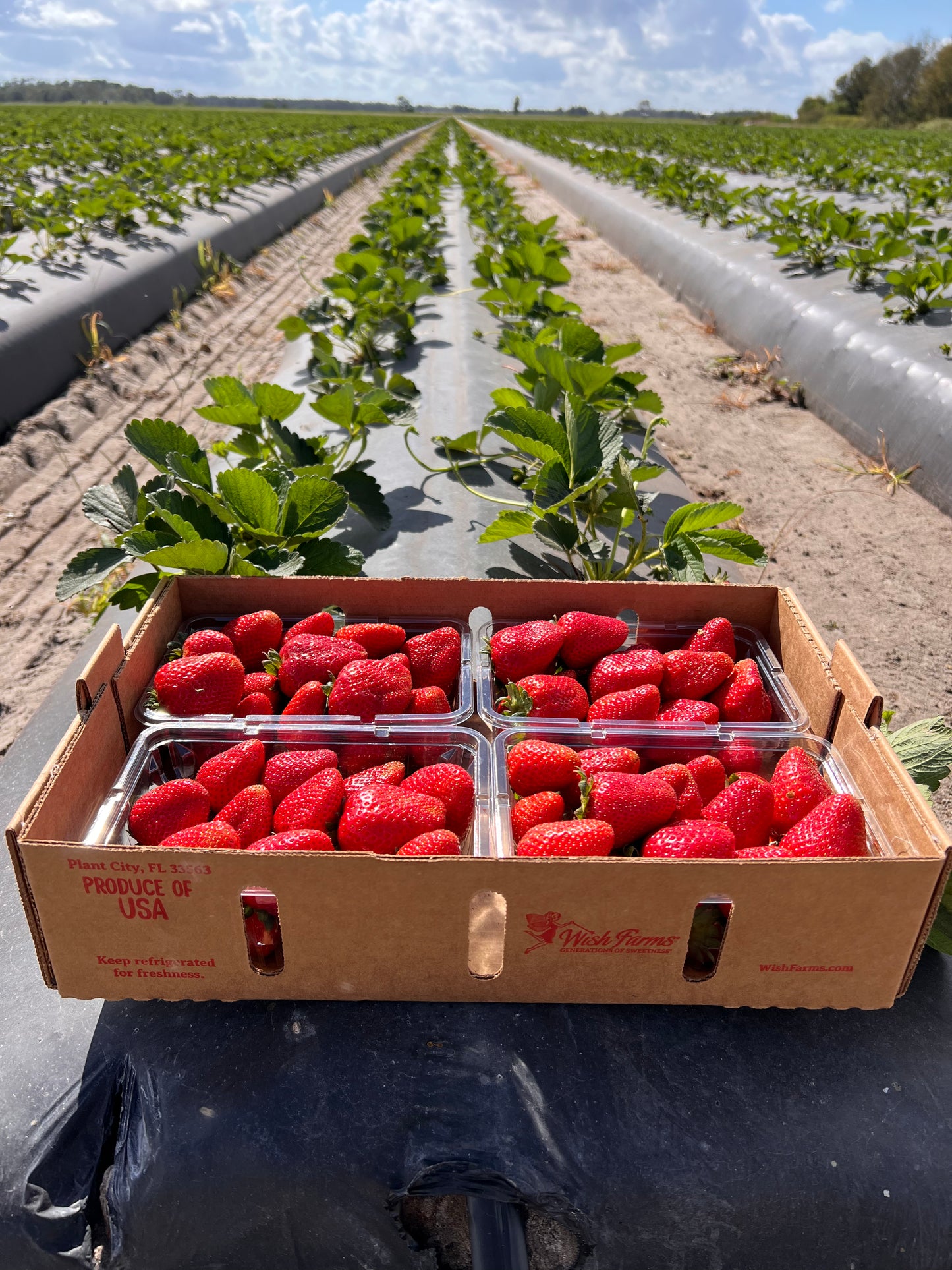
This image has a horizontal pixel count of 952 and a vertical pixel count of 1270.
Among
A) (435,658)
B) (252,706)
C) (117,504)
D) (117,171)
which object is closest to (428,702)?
(435,658)

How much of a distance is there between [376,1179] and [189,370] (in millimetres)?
6756

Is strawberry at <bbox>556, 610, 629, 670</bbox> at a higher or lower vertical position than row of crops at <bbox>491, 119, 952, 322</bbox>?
lower

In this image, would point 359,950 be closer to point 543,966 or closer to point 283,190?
point 543,966

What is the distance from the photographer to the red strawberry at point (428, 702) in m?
1.62

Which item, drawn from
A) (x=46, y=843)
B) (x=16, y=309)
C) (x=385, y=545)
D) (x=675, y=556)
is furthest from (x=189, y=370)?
(x=46, y=843)

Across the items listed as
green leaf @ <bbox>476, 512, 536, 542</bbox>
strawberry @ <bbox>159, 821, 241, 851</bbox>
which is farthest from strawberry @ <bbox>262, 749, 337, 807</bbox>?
green leaf @ <bbox>476, 512, 536, 542</bbox>

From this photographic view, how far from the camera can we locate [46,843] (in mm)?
1025

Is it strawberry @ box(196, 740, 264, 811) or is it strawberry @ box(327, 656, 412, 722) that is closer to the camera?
strawberry @ box(196, 740, 264, 811)

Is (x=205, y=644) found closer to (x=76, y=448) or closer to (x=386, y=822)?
(x=386, y=822)

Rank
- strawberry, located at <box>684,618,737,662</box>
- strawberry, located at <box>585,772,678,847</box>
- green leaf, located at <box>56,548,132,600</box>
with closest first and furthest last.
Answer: strawberry, located at <box>585,772,678,847</box> < strawberry, located at <box>684,618,737,662</box> < green leaf, located at <box>56,548,132,600</box>

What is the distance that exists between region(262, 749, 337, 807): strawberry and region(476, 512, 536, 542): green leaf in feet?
2.74

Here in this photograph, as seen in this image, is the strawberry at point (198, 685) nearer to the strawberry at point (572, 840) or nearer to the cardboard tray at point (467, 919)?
the cardboard tray at point (467, 919)

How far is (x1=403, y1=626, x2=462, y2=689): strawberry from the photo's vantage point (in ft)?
5.58

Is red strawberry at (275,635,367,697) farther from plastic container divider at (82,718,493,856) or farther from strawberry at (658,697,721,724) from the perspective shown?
strawberry at (658,697,721,724)
